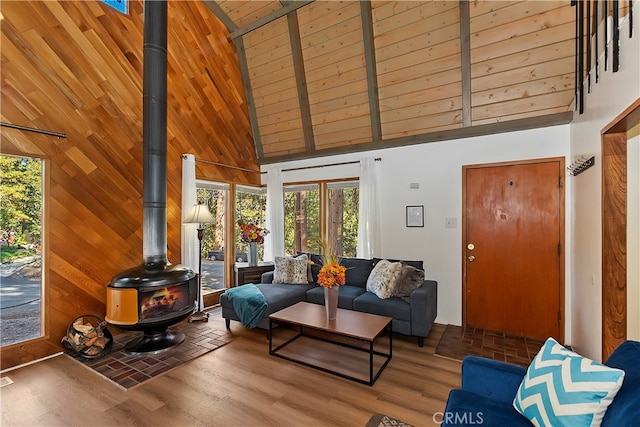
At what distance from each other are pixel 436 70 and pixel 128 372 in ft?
14.7

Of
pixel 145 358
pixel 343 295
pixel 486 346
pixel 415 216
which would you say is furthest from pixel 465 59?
pixel 145 358

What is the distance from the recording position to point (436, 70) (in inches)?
139

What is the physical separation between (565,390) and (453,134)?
3.11 m

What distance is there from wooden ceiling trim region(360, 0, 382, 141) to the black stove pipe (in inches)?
88.3

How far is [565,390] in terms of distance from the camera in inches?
51.1

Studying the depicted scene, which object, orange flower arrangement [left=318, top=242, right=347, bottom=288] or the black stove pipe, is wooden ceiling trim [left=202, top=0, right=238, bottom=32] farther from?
orange flower arrangement [left=318, top=242, right=347, bottom=288]

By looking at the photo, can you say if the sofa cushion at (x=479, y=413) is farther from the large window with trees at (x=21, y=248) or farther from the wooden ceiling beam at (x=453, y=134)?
the large window with trees at (x=21, y=248)

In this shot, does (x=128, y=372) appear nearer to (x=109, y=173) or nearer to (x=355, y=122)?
(x=109, y=173)

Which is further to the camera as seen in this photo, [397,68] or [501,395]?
[397,68]

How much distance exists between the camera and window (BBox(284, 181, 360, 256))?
4.75m

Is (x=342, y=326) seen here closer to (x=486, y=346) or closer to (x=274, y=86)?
(x=486, y=346)

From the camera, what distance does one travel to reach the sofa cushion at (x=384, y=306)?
3172 mm

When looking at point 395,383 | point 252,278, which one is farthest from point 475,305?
point 252,278

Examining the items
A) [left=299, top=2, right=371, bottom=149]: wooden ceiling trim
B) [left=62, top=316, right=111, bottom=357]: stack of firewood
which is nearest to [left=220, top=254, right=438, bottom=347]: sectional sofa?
[left=62, top=316, right=111, bottom=357]: stack of firewood
